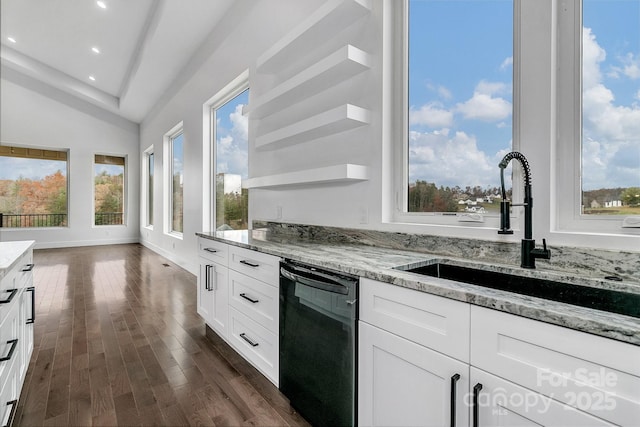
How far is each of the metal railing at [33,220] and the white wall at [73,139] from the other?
16 cm

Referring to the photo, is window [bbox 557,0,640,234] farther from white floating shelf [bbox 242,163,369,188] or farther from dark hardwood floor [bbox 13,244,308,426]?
dark hardwood floor [bbox 13,244,308,426]

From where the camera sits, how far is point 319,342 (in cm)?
158

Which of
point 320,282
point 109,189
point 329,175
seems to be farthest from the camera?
point 109,189

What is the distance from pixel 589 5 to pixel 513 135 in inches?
22.8

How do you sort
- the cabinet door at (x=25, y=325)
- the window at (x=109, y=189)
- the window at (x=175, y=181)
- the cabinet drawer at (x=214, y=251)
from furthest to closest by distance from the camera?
the window at (x=109, y=189) < the window at (x=175, y=181) < the cabinet drawer at (x=214, y=251) < the cabinet door at (x=25, y=325)

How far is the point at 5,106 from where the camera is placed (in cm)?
732

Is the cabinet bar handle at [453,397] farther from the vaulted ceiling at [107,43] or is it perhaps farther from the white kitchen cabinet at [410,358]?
the vaulted ceiling at [107,43]

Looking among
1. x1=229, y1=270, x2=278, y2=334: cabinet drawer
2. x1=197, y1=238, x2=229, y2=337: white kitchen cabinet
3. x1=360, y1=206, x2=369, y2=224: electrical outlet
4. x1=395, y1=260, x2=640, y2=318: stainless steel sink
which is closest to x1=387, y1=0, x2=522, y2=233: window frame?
x1=360, y1=206, x2=369, y2=224: electrical outlet

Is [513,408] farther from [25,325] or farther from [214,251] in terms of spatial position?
[25,325]

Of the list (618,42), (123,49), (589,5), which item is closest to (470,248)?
(618,42)

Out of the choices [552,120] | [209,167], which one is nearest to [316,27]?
[552,120]

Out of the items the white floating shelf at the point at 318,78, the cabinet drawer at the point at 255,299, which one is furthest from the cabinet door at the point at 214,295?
the white floating shelf at the point at 318,78

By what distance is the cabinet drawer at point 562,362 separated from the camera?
0.74 m

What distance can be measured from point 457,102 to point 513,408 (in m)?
1.55
